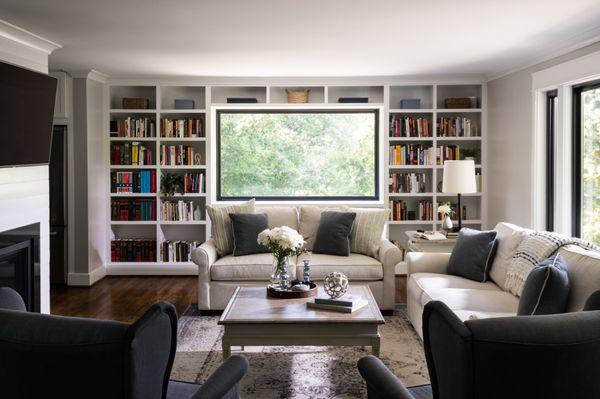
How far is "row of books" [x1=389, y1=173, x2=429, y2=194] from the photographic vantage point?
7277 mm

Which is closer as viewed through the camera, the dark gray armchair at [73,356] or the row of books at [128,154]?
the dark gray armchair at [73,356]

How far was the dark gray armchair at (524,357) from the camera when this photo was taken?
1719 mm

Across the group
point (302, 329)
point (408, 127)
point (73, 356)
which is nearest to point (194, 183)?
point (408, 127)

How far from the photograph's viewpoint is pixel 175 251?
729cm

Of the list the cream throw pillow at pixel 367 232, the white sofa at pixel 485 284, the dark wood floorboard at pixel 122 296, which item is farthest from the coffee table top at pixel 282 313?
the dark wood floorboard at pixel 122 296

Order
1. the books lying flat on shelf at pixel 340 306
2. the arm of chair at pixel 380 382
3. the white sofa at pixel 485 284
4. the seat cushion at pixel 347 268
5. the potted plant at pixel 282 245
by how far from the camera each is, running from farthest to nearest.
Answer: the seat cushion at pixel 347 268
the potted plant at pixel 282 245
the books lying flat on shelf at pixel 340 306
the white sofa at pixel 485 284
the arm of chair at pixel 380 382

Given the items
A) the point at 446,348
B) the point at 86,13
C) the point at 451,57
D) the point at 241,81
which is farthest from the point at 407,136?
the point at 446,348

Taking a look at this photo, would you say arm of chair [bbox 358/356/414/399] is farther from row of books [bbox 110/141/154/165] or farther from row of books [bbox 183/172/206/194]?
row of books [bbox 110/141/154/165]

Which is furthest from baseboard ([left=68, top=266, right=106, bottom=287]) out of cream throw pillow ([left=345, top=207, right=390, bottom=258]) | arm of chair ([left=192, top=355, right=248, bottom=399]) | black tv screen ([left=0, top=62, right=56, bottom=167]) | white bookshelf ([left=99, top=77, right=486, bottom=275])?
arm of chair ([left=192, top=355, right=248, bottom=399])

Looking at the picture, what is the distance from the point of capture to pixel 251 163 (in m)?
7.56

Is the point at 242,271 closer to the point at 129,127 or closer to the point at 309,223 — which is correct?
the point at 309,223

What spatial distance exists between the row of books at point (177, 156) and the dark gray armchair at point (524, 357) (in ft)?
19.2

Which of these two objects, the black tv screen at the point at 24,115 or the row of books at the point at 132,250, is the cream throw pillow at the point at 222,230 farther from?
the row of books at the point at 132,250

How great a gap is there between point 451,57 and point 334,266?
2298 mm
